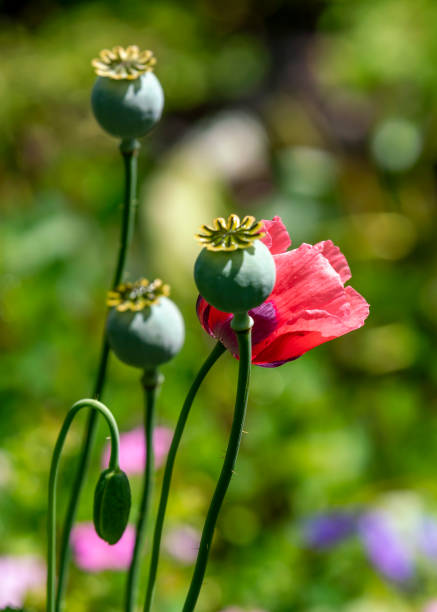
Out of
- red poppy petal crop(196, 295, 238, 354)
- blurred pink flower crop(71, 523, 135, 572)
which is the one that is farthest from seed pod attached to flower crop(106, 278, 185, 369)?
blurred pink flower crop(71, 523, 135, 572)

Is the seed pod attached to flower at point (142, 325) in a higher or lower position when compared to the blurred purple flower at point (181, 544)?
lower

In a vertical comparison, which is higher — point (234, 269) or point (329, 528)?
point (329, 528)

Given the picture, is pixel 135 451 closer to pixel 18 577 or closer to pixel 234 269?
pixel 18 577

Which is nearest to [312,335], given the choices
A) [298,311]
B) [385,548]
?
[298,311]

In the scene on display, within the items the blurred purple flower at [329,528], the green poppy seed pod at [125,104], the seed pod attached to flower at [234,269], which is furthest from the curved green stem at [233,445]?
the blurred purple flower at [329,528]

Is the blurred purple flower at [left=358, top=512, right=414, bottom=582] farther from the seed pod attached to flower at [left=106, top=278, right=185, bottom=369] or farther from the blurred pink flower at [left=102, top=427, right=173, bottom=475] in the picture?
the seed pod attached to flower at [left=106, top=278, right=185, bottom=369]

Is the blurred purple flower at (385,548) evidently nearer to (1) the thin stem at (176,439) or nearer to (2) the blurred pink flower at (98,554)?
(2) the blurred pink flower at (98,554)

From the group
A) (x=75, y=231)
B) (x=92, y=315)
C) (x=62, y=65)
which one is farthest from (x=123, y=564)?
(x=62, y=65)
